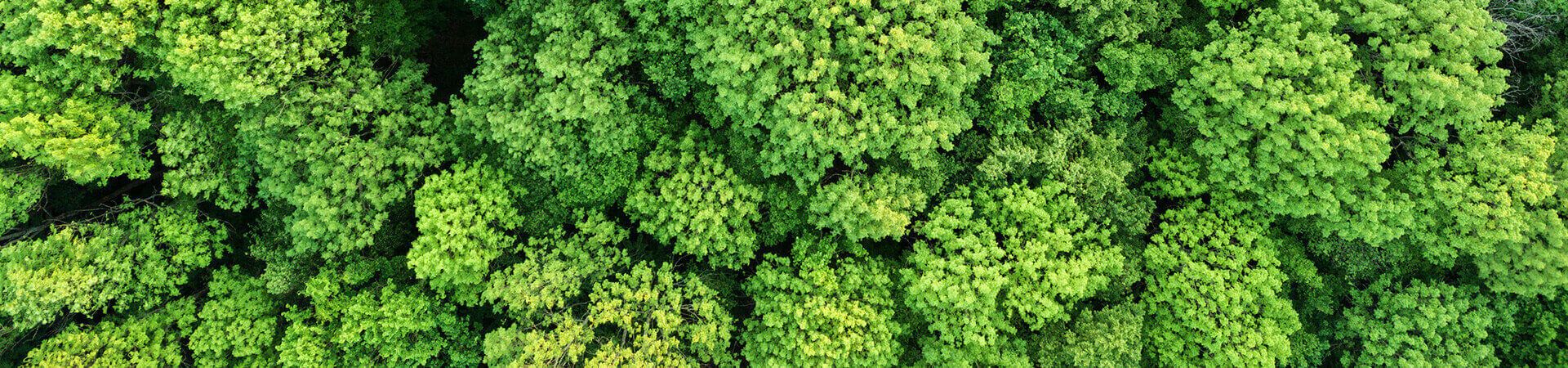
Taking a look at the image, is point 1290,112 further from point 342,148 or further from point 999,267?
point 342,148

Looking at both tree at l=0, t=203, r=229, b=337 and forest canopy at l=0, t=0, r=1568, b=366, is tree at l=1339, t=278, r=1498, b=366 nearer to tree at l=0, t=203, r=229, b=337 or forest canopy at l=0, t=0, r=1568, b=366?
forest canopy at l=0, t=0, r=1568, b=366

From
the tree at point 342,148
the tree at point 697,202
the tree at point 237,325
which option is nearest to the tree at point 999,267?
the tree at point 697,202

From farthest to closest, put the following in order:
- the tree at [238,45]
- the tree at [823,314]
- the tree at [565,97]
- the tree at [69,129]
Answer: the tree at [823,314]
the tree at [565,97]
the tree at [238,45]
the tree at [69,129]

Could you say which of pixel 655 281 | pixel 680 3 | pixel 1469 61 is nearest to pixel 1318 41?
pixel 1469 61

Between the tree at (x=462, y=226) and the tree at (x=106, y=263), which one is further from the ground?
the tree at (x=462, y=226)

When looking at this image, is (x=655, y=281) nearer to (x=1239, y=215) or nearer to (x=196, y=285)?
(x=196, y=285)

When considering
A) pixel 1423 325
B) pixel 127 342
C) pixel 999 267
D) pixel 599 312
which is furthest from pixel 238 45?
pixel 1423 325

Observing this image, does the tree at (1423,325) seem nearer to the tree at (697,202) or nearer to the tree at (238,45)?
the tree at (697,202)
